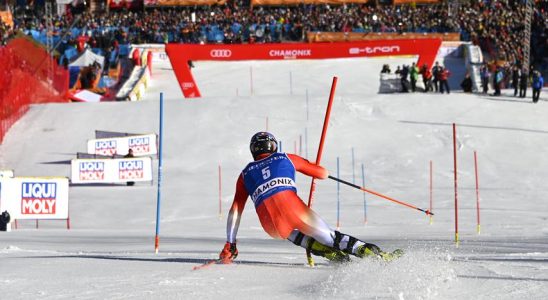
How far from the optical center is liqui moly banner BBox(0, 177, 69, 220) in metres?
20.1

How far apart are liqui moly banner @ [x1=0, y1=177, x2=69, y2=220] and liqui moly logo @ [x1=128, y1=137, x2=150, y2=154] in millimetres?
10179

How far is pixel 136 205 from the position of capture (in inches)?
956

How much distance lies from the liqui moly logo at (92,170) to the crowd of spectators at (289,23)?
20380 millimetres

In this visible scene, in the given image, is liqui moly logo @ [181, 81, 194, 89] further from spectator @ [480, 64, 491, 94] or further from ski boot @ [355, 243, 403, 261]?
ski boot @ [355, 243, 403, 261]

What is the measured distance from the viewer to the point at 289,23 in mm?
49312

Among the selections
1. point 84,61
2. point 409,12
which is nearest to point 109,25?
point 84,61

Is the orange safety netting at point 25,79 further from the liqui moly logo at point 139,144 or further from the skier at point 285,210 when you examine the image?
the skier at point 285,210

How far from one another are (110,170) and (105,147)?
3308mm

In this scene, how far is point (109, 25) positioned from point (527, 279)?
44.8 m

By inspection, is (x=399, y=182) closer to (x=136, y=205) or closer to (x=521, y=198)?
(x=521, y=198)

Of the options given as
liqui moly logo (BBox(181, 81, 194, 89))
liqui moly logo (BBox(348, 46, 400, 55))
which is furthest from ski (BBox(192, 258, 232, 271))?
liqui moly logo (BBox(348, 46, 400, 55))

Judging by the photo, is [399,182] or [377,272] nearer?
[377,272]

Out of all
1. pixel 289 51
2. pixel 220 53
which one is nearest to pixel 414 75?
pixel 289 51

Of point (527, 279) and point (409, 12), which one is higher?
point (409, 12)
